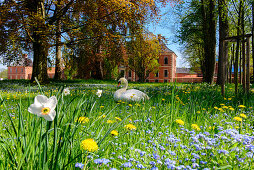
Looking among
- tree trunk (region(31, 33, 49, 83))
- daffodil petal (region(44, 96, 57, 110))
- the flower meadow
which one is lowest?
the flower meadow

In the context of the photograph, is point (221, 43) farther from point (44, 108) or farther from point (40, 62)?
point (40, 62)

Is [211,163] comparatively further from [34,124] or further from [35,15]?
[35,15]

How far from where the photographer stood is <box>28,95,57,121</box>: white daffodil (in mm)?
895

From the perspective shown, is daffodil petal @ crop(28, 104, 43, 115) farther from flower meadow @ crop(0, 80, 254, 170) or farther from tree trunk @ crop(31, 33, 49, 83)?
tree trunk @ crop(31, 33, 49, 83)

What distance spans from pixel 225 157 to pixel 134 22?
12.9 m

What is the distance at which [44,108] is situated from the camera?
2.98 ft

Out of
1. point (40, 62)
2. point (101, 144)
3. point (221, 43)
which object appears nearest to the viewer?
point (101, 144)

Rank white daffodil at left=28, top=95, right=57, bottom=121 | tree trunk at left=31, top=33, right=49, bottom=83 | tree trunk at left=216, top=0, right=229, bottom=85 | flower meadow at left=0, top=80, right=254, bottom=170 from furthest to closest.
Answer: tree trunk at left=31, top=33, right=49, bottom=83 → tree trunk at left=216, top=0, right=229, bottom=85 → flower meadow at left=0, top=80, right=254, bottom=170 → white daffodil at left=28, top=95, right=57, bottom=121

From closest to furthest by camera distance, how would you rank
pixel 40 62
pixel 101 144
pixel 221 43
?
pixel 101 144
pixel 221 43
pixel 40 62

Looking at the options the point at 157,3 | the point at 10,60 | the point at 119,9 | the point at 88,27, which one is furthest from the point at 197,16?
the point at 10,60

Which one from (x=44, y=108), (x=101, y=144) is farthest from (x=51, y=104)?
(x=101, y=144)

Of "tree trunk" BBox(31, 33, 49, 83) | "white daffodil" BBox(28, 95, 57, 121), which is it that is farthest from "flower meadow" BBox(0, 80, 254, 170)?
"tree trunk" BBox(31, 33, 49, 83)

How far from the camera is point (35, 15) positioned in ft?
36.3

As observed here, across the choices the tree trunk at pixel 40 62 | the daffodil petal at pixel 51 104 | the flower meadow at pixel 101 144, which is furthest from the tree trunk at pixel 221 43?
the tree trunk at pixel 40 62
